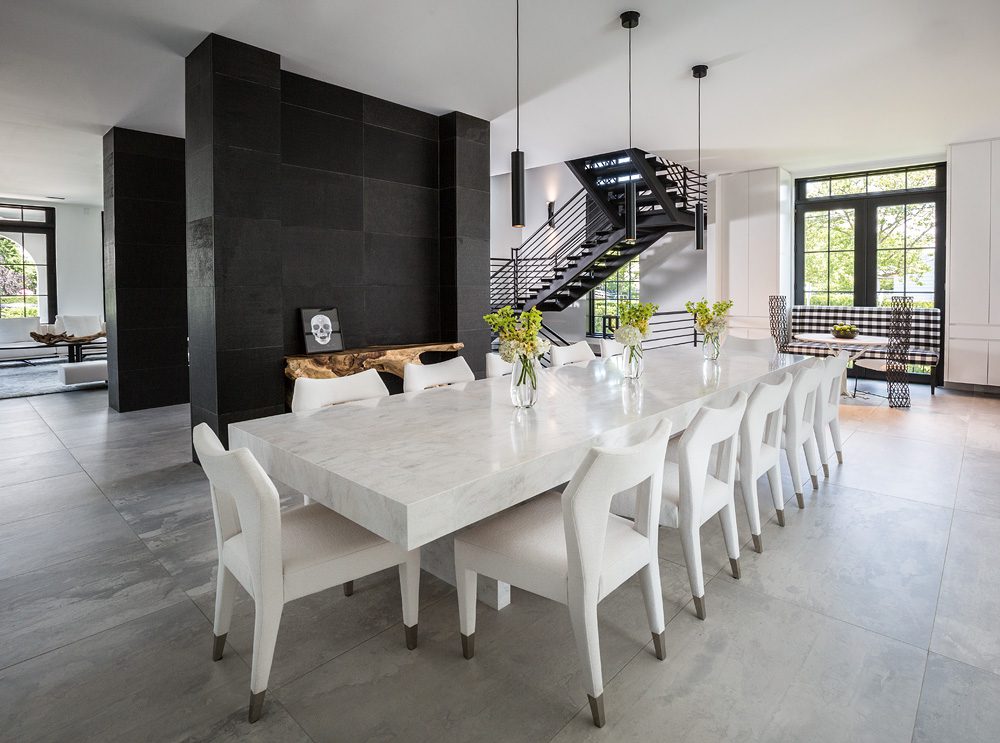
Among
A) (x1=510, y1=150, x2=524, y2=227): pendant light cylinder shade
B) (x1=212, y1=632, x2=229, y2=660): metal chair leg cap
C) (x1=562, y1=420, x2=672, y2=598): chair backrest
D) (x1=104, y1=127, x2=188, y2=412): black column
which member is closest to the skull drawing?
(x1=510, y1=150, x2=524, y2=227): pendant light cylinder shade

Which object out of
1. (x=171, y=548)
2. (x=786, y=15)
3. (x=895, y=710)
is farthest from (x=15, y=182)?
(x=895, y=710)

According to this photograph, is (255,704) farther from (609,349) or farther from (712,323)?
(609,349)

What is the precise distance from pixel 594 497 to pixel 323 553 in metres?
0.81

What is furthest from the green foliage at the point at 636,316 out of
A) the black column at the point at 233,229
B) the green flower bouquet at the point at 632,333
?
the black column at the point at 233,229

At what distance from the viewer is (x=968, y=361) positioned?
704 cm

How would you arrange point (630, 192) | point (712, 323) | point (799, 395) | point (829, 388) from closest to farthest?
point (799, 395) < point (829, 388) < point (712, 323) < point (630, 192)

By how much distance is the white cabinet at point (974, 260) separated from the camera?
6.73 m

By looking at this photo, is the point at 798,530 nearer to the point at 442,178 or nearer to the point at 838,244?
the point at 442,178

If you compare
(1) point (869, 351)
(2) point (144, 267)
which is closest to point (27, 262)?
(2) point (144, 267)

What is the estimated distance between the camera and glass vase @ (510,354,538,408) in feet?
8.14

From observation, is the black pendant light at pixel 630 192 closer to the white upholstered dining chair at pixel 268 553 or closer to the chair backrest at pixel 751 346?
the chair backrest at pixel 751 346

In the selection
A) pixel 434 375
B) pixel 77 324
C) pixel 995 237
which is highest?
pixel 995 237

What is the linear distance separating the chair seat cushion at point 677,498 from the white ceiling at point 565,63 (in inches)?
111

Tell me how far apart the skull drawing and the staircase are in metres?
4.03
